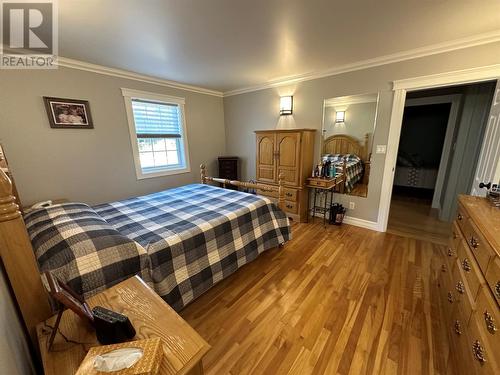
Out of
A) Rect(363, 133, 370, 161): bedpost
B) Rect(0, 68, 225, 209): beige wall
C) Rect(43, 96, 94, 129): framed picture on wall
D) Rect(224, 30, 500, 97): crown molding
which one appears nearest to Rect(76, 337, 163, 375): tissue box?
Rect(0, 68, 225, 209): beige wall

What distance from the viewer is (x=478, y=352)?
93cm

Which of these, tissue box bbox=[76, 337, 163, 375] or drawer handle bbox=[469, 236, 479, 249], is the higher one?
drawer handle bbox=[469, 236, 479, 249]

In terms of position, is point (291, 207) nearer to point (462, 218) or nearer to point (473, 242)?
point (462, 218)

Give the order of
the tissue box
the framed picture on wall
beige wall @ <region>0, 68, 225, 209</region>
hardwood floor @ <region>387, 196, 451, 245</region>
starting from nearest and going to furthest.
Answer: the tissue box → beige wall @ <region>0, 68, 225, 209</region> → the framed picture on wall → hardwood floor @ <region>387, 196, 451, 245</region>

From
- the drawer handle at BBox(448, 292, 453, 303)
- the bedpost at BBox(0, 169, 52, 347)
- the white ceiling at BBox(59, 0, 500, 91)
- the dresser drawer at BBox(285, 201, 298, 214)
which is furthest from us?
the dresser drawer at BBox(285, 201, 298, 214)

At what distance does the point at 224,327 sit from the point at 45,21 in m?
2.86

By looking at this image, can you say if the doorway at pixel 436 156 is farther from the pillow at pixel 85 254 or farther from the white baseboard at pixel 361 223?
the pillow at pixel 85 254

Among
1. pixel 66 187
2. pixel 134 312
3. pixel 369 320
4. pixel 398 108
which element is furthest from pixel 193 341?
pixel 398 108

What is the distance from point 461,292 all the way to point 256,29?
251cm

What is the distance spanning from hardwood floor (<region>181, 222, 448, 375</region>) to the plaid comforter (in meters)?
0.24

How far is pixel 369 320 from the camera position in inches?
60.8

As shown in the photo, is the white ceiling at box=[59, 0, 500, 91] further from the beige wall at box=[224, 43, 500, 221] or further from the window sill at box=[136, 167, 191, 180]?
the window sill at box=[136, 167, 191, 180]

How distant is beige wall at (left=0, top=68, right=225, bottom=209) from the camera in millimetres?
2160

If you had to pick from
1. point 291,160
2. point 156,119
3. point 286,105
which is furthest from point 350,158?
point 156,119
